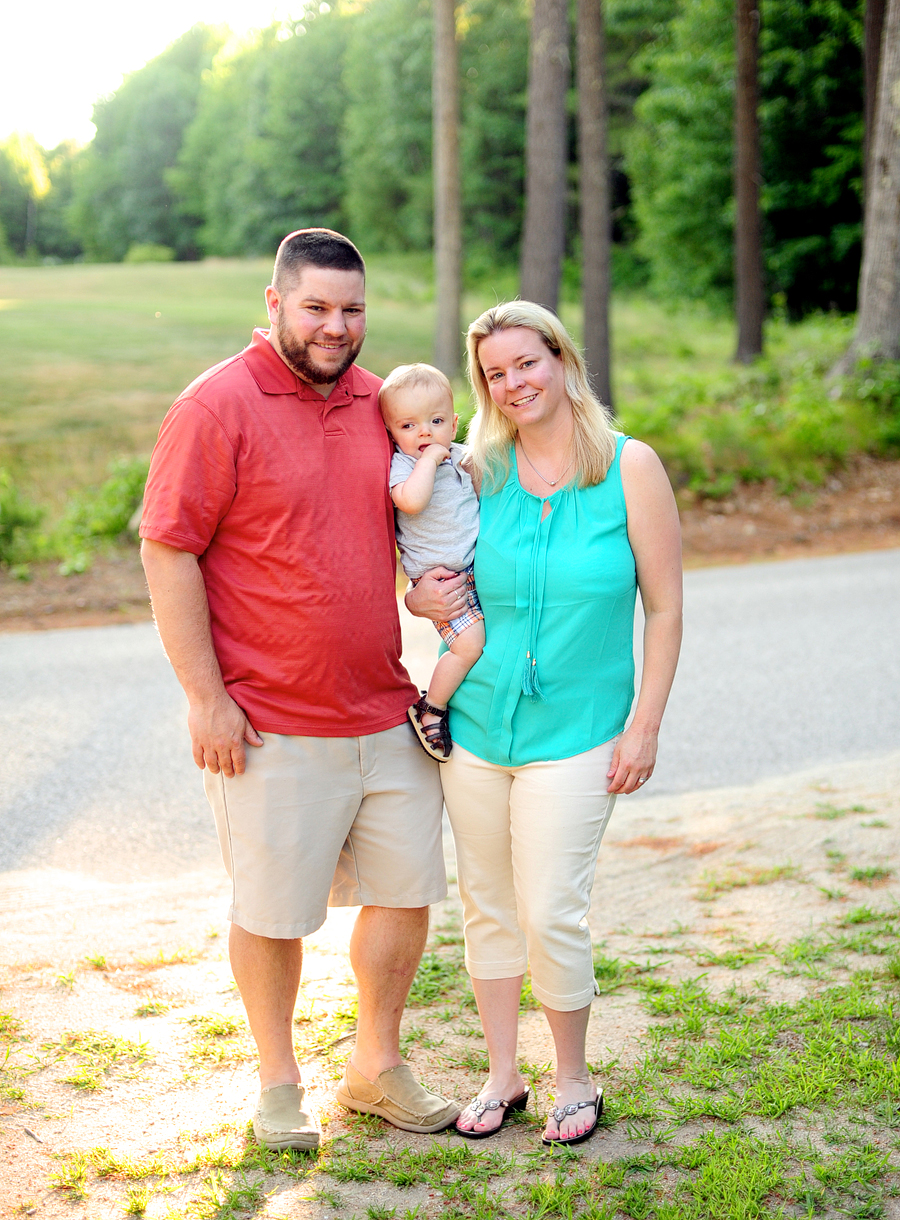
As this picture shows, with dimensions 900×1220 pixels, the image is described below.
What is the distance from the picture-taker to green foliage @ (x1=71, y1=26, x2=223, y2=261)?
71500 millimetres

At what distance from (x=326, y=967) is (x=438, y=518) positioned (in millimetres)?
1835

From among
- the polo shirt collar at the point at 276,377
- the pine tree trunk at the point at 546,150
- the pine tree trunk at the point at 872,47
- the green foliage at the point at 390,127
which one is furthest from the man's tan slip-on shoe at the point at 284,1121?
the green foliage at the point at 390,127

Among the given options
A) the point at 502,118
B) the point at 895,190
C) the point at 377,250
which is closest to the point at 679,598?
the point at 895,190

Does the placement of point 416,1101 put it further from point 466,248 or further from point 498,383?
point 466,248

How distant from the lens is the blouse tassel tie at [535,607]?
9.02ft

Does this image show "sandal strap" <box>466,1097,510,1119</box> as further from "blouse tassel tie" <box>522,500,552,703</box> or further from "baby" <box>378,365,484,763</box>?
"blouse tassel tie" <box>522,500,552,703</box>

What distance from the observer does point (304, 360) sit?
8.96 ft

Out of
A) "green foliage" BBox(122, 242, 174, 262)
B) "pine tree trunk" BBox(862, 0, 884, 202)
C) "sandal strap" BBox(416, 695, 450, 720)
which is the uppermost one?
"green foliage" BBox(122, 242, 174, 262)

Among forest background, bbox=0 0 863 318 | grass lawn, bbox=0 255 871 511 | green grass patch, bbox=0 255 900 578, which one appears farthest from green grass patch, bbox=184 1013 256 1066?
forest background, bbox=0 0 863 318

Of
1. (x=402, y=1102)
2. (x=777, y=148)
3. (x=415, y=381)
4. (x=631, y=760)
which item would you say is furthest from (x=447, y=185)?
(x=402, y=1102)

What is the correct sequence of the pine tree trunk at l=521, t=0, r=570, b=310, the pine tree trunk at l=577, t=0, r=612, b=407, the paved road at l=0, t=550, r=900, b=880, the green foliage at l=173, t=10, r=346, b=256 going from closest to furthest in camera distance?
the paved road at l=0, t=550, r=900, b=880
the pine tree trunk at l=521, t=0, r=570, b=310
the pine tree trunk at l=577, t=0, r=612, b=407
the green foliage at l=173, t=10, r=346, b=256

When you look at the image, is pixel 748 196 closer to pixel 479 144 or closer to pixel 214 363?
pixel 214 363

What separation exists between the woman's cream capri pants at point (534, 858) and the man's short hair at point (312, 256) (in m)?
1.27

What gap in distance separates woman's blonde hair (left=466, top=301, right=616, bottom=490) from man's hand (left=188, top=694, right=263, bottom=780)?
35.4 inches
